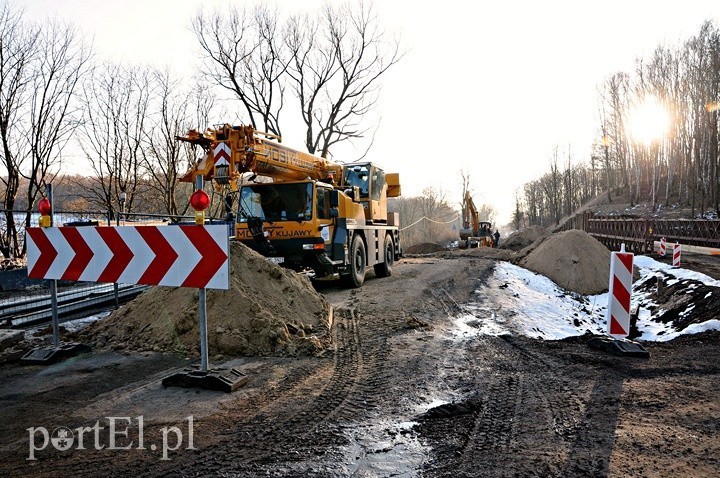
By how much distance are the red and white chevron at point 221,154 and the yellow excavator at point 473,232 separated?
26341 mm

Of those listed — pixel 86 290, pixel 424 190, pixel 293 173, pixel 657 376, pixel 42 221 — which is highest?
pixel 424 190

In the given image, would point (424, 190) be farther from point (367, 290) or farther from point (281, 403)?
point (281, 403)

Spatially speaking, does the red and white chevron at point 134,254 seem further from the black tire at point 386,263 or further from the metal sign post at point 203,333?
the black tire at point 386,263

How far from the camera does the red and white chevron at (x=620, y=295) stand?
21.3ft

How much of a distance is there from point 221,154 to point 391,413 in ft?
23.2

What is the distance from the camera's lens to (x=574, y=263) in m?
16.2

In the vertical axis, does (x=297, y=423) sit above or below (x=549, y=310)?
above

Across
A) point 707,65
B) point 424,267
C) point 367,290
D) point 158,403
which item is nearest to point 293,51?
point 424,267

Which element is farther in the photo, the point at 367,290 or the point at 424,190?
the point at 424,190

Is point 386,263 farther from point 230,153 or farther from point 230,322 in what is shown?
point 230,322

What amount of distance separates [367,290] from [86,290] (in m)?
6.13

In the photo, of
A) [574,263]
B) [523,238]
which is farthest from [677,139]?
[574,263]

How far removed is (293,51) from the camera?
96.8 feet

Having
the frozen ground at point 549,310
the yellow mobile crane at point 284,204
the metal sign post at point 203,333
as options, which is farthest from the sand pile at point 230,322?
the yellow mobile crane at point 284,204
